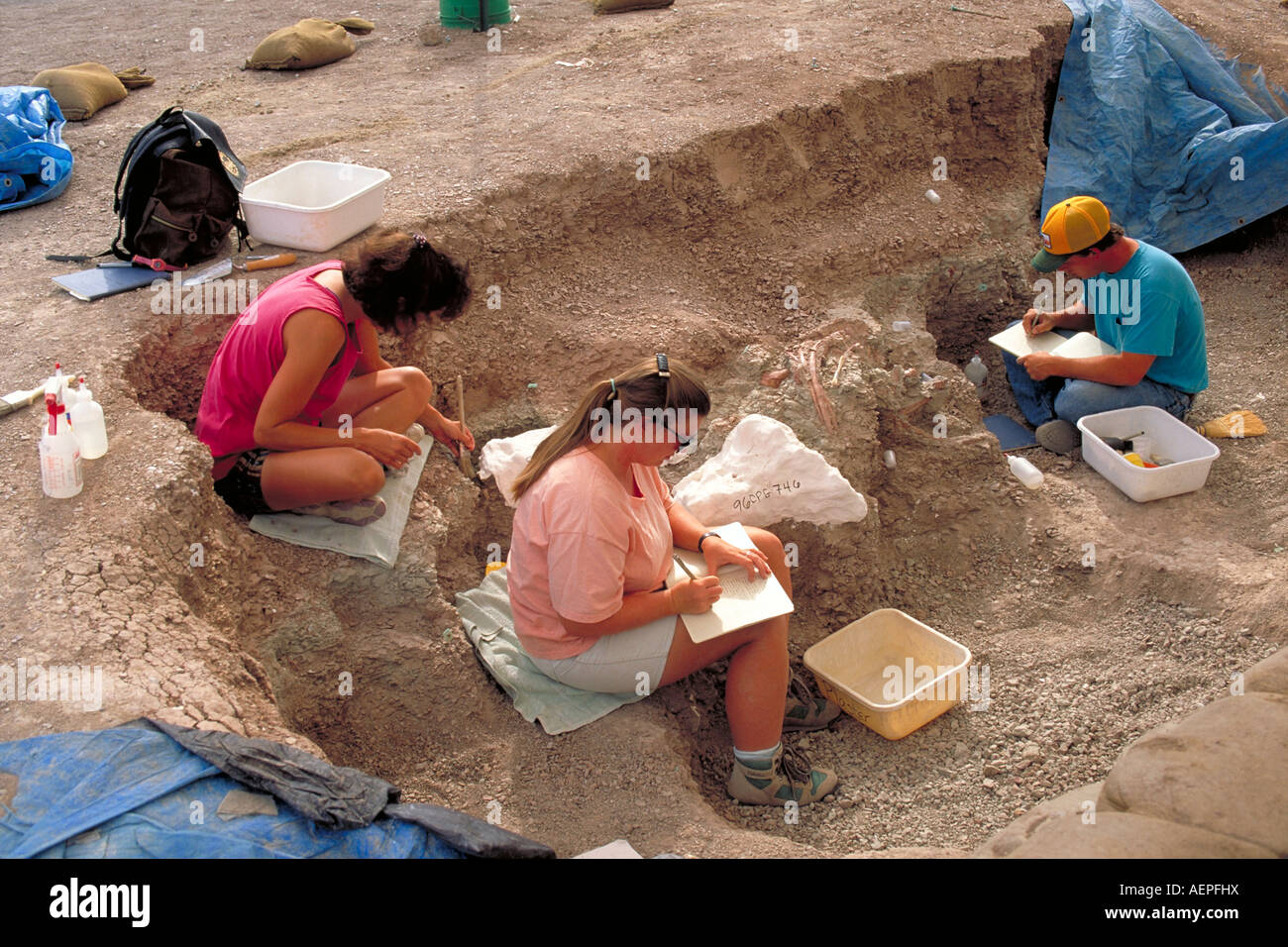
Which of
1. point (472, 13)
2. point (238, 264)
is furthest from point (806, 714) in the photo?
point (472, 13)

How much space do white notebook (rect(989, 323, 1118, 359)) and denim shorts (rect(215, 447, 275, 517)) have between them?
352cm

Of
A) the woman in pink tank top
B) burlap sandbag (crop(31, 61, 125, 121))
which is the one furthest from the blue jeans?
burlap sandbag (crop(31, 61, 125, 121))

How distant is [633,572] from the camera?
291cm

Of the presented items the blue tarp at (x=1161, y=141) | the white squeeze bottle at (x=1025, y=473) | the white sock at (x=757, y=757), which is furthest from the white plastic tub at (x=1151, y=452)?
the white sock at (x=757, y=757)

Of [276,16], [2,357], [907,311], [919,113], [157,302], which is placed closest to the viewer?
[2,357]

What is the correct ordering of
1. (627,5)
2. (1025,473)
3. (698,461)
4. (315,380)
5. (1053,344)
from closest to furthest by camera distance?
(315,380)
(698,461)
(1025,473)
(1053,344)
(627,5)

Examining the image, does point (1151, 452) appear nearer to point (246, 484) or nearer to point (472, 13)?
point (246, 484)

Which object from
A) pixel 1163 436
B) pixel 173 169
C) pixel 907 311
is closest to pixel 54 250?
pixel 173 169

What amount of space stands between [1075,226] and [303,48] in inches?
204

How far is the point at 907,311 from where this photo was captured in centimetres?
524

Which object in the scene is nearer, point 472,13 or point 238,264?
point 238,264

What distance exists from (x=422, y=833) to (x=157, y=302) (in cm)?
278

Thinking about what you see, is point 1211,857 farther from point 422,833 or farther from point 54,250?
point 54,250

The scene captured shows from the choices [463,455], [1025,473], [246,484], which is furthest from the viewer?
[1025,473]
